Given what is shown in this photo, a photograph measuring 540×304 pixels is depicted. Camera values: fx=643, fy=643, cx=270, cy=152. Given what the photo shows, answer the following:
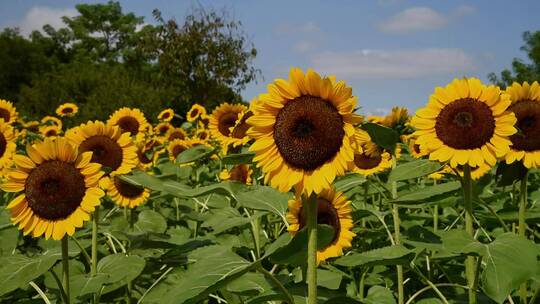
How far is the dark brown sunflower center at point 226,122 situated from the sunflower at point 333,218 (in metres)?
1.73

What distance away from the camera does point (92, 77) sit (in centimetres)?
2655

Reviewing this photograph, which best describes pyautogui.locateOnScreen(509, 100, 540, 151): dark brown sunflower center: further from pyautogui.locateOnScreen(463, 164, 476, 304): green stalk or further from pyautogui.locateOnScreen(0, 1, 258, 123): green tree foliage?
pyautogui.locateOnScreen(0, 1, 258, 123): green tree foliage

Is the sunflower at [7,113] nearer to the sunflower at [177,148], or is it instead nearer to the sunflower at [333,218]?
the sunflower at [177,148]

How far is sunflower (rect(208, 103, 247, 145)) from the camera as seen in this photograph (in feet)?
14.1

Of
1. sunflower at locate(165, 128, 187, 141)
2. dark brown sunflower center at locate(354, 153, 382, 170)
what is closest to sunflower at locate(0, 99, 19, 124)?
sunflower at locate(165, 128, 187, 141)

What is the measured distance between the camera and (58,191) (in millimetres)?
2279

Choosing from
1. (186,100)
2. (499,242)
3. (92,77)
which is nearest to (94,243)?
(499,242)

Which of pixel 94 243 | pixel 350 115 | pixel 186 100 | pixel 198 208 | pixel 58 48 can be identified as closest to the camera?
pixel 350 115

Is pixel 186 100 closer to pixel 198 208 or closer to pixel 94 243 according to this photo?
pixel 198 208

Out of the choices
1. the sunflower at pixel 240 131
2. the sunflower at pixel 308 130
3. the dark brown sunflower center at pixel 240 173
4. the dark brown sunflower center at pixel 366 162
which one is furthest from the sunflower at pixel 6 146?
the sunflower at pixel 308 130

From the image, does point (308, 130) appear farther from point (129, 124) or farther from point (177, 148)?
point (177, 148)

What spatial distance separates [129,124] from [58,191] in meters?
2.89

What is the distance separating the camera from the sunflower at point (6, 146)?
3865 millimetres

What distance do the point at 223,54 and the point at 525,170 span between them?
24.0m
